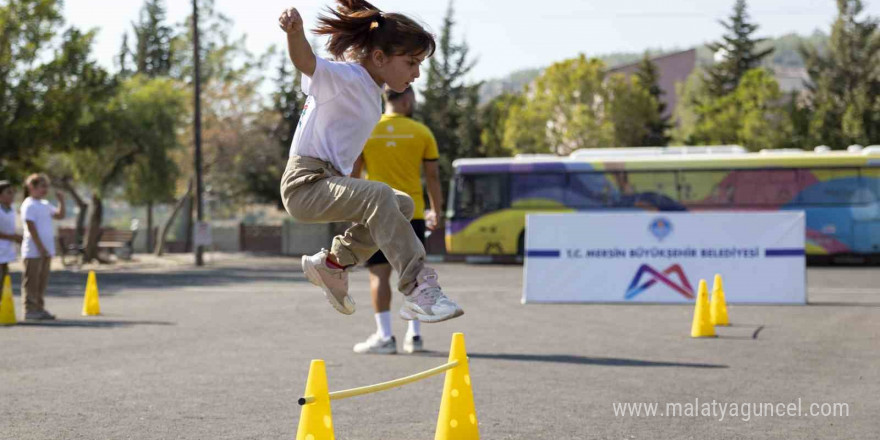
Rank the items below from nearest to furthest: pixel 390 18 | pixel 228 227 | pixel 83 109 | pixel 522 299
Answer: pixel 390 18 < pixel 522 299 < pixel 83 109 < pixel 228 227

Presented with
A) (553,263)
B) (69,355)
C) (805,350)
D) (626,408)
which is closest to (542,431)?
(626,408)

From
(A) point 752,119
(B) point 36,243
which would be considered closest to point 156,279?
(B) point 36,243

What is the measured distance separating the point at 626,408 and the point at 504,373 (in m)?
1.83

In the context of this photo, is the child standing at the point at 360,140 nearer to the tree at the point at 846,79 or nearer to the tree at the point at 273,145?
the tree at the point at 273,145

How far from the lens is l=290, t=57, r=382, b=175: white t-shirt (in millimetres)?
4746

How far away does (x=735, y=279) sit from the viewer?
15.0 metres

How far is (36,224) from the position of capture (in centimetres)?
1309

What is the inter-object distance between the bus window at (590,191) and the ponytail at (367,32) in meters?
25.2

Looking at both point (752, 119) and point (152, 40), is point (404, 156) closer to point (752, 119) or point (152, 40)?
point (752, 119)

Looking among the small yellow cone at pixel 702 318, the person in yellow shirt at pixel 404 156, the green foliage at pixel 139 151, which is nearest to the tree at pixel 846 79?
the green foliage at pixel 139 151

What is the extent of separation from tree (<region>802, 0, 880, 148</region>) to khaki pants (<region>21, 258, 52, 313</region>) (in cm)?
4472

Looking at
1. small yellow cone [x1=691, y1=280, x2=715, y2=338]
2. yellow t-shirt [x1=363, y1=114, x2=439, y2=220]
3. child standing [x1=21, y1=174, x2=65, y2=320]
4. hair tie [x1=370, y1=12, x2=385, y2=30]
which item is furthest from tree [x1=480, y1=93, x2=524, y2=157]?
hair tie [x1=370, y1=12, x2=385, y2=30]

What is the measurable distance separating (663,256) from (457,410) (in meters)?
10.4

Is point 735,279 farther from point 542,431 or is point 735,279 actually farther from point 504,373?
point 542,431
